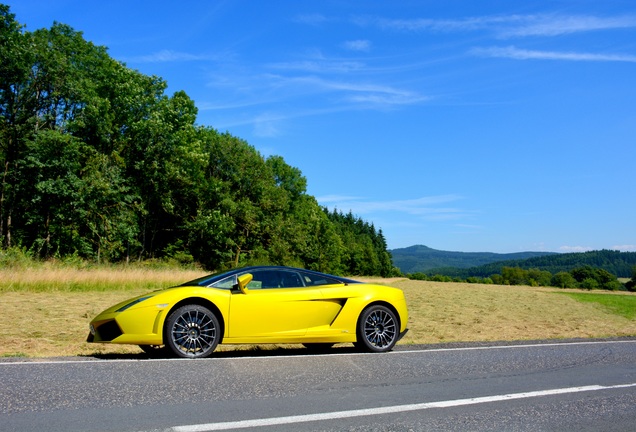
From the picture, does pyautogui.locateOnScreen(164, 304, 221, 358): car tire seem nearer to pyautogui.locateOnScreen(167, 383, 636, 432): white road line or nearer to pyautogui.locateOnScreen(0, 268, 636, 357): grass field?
pyautogui.locateOnScreen(0, 268, 636, 357): grass field

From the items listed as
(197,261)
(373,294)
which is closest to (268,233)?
(197,261)

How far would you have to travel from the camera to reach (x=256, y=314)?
8.52m

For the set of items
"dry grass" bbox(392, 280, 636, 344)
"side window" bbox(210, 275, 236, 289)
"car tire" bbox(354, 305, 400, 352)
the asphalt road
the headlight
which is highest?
"side window" bbox(210, 275, 236, 289)

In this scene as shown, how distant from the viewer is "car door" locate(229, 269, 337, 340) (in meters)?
8.46

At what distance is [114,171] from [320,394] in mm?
40589

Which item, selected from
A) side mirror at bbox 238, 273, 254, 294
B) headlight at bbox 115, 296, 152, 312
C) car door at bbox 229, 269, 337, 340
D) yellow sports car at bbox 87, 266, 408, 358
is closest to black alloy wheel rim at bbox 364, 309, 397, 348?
yellow sports car at bbox 87, 266, 408, 358

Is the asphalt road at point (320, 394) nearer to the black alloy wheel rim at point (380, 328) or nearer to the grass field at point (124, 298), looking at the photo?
the black alloy wheel rim at point (380, 328)

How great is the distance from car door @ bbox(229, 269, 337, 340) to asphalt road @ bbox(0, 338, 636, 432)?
0.60m

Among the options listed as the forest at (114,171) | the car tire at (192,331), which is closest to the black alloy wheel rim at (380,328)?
the car tire at (192,331)

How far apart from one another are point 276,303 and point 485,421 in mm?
4343

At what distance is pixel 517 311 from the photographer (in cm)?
2147

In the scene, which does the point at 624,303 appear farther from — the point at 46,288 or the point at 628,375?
the point at 46,288

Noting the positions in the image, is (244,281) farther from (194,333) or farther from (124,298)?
(124,298)

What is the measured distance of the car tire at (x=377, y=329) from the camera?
9.12 m
